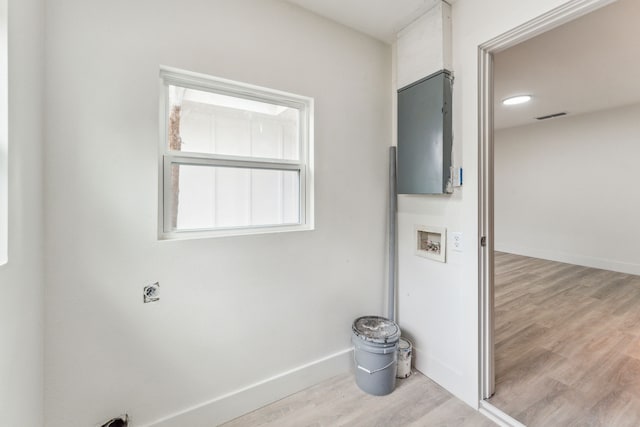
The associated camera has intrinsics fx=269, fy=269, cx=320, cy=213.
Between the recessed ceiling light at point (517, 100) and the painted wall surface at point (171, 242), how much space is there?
109 inches

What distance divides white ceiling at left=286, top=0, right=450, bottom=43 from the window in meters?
0.62

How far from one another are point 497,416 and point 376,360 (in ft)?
2.46

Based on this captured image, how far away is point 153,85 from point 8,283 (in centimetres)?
105

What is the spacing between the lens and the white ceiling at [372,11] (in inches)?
69.2

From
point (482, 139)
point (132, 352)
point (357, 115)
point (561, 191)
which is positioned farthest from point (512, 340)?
point (561, 191)

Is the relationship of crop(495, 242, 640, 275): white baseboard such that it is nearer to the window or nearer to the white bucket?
the white bucket

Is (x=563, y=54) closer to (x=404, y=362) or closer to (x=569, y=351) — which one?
(x=569, y=351)

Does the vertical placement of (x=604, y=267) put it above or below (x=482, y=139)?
below

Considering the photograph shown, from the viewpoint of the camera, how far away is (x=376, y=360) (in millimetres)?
1783

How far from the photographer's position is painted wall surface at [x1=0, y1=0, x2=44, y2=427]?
2.71 feet

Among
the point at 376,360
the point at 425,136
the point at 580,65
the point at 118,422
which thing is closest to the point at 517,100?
the point at 580,65

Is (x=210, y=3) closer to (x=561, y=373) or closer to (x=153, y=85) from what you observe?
(x=153, y=85)

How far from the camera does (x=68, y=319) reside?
1.23 metres

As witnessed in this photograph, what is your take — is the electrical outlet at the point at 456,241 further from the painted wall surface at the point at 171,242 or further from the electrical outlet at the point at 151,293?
the electrical outlet at the point at 151,293
